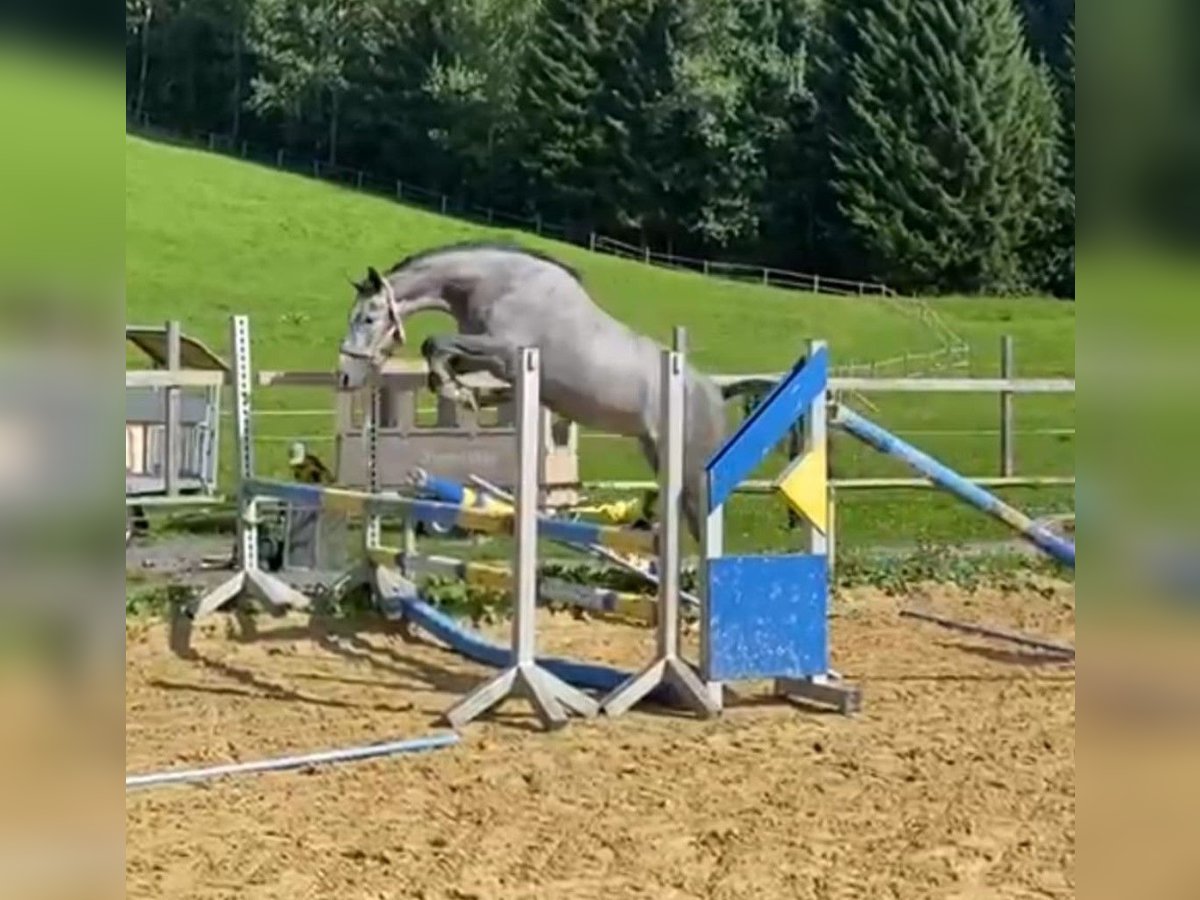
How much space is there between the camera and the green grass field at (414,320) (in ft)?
46.8

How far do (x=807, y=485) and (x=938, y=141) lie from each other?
2554 centimetres

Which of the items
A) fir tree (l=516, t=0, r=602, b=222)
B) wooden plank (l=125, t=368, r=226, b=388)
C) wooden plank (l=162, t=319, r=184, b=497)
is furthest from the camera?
fir tree (l=516, t=0, r=602, b=222)

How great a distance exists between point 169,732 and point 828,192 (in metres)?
27.2

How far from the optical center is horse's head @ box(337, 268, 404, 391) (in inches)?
233

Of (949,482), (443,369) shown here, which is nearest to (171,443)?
(443,369)

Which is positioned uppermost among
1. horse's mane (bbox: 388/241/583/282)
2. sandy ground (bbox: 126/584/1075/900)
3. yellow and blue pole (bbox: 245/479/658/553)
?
horse's mane (bbox: 388/241/583/282)

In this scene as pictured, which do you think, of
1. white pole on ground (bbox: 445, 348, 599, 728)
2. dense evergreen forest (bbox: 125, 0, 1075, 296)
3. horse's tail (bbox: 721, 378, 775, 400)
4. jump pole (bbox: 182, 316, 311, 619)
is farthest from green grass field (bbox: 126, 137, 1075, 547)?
white pole on ground (bbox: 445, 348, 599, 728)

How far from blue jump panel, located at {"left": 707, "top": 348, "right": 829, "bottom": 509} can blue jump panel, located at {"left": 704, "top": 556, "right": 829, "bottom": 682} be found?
0.21 m

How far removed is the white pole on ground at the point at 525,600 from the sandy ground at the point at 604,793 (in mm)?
71

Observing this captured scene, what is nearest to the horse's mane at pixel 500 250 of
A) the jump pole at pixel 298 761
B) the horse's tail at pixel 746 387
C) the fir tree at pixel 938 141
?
the horse's tail at pixel 746 387

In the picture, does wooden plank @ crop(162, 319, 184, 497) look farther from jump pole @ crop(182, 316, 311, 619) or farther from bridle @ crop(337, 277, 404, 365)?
bridle @ crop(337, 277, 404, 365)

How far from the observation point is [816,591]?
4.63 meters
